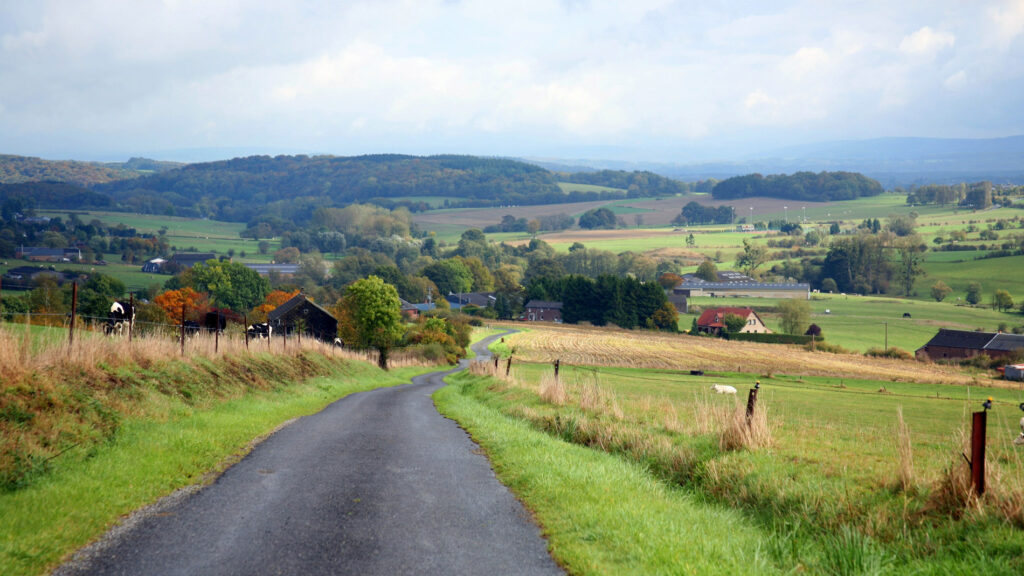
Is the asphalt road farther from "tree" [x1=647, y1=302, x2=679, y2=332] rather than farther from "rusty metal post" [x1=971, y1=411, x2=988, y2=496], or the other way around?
"tree" [x1=647, y1=302, x2=679, y2=332]

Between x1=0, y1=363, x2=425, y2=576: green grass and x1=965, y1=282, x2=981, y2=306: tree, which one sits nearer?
x1=0, y1=363, x2=425, y2=576: green grass

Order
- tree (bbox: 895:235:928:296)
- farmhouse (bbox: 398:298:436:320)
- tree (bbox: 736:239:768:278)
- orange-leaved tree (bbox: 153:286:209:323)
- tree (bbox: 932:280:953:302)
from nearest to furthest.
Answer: orange-leaved tree (bbox: 153:286:209:323), farmhouse (bbox: 398:298:436:320), tree (bbox: 932:280:953:302), tree (bbox: 895:235:928:296), tree (bbox: 736:239:768:278)

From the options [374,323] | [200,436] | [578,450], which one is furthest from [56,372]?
[374,323]

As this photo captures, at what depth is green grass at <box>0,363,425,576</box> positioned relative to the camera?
7.46 metres

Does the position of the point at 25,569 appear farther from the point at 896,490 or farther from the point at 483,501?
the point at 896,490

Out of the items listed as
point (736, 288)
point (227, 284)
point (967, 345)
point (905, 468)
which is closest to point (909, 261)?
point (736, 288)

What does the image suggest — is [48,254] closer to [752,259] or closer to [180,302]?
[180,302]

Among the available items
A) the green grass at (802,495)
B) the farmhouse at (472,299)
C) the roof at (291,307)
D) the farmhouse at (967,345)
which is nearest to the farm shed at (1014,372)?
the farmhouse at (967,345)

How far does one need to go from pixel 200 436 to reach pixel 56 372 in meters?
2.72

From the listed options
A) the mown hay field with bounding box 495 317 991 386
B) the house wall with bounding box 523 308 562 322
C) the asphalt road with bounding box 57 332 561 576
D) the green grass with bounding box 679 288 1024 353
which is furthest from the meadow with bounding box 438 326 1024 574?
the house wall with bounding box 523 308 562 322

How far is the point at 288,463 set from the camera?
41.1ft

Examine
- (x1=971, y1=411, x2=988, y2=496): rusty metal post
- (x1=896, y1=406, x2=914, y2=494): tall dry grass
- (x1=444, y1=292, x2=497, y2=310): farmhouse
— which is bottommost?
(x1=444, y1=292, x2=497, y2=310): farmhouse

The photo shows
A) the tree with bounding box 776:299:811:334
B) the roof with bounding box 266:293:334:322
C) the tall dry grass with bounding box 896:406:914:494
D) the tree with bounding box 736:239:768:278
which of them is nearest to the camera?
the tall dry grass with bounding box 896:406:914:494

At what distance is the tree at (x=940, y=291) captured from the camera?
13188cm
